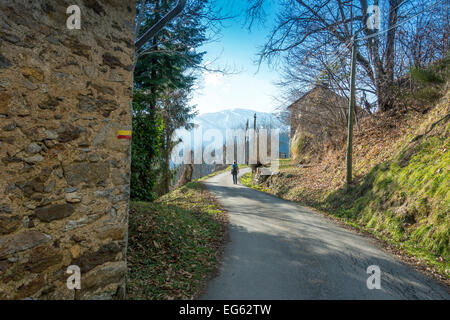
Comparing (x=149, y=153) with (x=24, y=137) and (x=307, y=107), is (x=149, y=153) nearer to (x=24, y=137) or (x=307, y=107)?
(x=24, y=137)

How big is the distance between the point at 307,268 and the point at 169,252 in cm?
276

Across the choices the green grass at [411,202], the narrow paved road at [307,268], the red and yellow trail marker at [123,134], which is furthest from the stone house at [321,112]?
the red and yellow trail marker at [123,134]

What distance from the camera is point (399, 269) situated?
426cm

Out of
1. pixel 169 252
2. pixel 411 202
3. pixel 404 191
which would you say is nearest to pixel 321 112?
pixel 404 191

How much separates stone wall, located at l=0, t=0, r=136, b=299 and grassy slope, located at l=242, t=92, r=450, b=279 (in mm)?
5821

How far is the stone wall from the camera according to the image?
2.29 metres

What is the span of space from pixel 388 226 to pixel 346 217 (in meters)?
1.79

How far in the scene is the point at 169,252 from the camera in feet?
15.7

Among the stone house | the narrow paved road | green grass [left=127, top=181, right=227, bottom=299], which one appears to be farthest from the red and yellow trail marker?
the stone house

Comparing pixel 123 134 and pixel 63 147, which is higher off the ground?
pixel 123 134

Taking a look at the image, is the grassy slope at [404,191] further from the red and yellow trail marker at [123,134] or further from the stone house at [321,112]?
the red and yellow trail marker at [123,134]

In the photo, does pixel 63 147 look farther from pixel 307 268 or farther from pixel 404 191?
pixel 404 191

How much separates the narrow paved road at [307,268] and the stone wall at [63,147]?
1.88 metres

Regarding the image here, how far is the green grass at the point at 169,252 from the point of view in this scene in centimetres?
364
